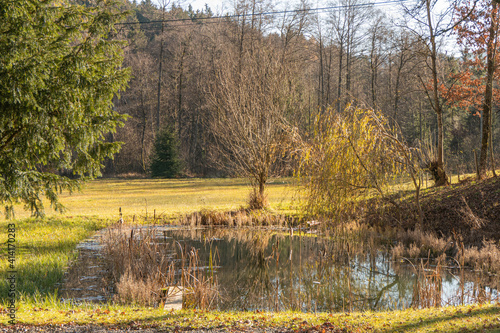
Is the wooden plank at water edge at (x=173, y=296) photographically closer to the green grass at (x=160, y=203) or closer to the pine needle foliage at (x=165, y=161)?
the green grass at (x=160, y=203)

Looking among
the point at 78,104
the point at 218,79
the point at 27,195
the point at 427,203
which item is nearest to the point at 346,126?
the point at 427,203

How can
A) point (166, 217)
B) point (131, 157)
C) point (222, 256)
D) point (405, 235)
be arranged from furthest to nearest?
point (131, 157), point (166, 217), point (405, 235), point (222, 256)

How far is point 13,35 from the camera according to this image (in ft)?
30.7

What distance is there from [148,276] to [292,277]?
2.89 m

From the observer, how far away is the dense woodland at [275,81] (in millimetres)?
16797

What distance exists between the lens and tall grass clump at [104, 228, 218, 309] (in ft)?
23.1

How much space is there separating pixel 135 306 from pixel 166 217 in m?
9.09

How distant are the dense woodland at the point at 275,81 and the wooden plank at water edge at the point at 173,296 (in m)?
5.92

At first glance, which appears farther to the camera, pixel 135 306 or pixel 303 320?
pixel 135 306

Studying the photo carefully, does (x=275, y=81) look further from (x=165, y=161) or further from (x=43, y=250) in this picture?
(x=165, y=161)

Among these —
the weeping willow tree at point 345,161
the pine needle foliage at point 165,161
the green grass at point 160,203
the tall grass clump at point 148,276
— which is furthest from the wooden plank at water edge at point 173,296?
the pine needle foliage at point 165,161

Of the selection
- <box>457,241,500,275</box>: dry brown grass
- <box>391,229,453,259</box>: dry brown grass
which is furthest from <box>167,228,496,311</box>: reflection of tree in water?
<box>457,241,500,275</box>: dry brown grass

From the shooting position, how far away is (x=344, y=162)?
10523 mm

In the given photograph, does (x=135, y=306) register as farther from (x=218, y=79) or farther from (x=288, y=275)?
(x=218, y=79)
